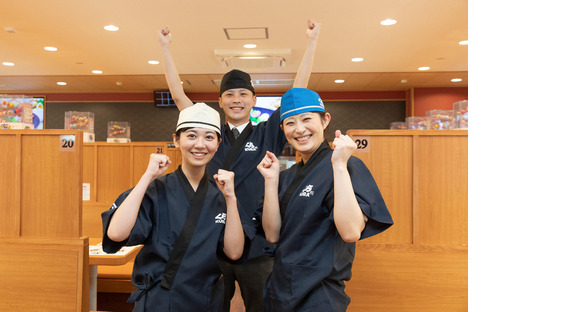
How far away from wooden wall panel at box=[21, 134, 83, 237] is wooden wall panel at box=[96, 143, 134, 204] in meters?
2.59

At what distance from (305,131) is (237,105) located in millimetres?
781

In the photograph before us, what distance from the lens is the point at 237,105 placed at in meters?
2.13

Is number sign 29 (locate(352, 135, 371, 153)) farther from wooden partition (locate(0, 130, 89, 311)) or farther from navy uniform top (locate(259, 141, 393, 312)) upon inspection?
wooden partition (locate(0, 130, 89, 311))

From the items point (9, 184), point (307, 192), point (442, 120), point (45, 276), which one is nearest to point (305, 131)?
point (307, 192)

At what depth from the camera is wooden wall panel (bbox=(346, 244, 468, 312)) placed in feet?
7.50

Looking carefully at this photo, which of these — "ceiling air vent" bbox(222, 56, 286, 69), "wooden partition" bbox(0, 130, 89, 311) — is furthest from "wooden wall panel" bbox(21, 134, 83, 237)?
"ceiling air vent" bbox(222, 56, 286, 69)

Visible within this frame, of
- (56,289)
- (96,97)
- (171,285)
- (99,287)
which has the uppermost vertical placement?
(96,97)

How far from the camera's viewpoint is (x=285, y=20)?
4.58 meters

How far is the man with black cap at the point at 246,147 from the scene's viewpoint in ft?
6.06

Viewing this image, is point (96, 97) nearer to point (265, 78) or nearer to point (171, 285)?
point (265, 78)

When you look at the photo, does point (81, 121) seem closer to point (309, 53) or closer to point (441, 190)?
point (309, 53)

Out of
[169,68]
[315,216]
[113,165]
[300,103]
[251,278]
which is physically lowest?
[251,278]
